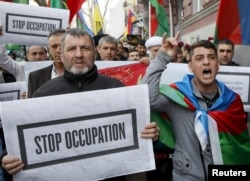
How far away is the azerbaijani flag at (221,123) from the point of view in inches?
107

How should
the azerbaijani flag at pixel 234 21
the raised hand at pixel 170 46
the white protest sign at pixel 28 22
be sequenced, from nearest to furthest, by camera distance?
the raised hand at pixel 170 46 < the azerbaijani flag at pixel 234 21 < the white protest sign at pixel 28 22

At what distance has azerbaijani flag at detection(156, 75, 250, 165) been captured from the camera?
8.92ft

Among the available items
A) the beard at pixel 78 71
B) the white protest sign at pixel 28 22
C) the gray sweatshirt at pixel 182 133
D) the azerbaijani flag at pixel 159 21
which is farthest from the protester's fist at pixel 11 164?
the azerbaijani flag at pixel 159 21

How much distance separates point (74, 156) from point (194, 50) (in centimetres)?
122

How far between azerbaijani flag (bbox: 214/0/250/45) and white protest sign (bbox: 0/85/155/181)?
2128 millimetres

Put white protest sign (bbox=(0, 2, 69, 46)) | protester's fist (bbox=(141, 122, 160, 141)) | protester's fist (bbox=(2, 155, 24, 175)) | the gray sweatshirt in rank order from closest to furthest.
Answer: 1. protester's fist (bbox=(2, 155, 24, 175))
2. protester's fist (bbox=(141, 122, 160, 141))
3. the gray sweatshirt
4. white protest sign (bbox=(0, 2, 69, 46))

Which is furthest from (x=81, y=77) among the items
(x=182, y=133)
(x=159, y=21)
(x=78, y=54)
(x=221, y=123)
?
(x=159, y=21)

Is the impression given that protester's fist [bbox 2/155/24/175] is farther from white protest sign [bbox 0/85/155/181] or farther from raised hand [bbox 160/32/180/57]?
raised hand [bbox 160/32/180/57]

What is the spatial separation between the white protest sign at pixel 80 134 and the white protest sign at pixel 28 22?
2216 mm

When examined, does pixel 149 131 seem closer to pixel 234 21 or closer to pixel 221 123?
pixel 221 123

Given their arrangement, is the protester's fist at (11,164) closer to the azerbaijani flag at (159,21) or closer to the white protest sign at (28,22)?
the white protest sign at (28,22)

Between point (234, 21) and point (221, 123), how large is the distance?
5.84 ft

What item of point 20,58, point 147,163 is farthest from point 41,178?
point 20,58

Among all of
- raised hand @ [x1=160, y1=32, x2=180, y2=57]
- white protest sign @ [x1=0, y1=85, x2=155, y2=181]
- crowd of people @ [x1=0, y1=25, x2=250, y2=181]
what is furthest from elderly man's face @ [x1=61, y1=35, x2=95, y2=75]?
raised hand @ [x1=160, y1=32, x2=180, y2=57]
